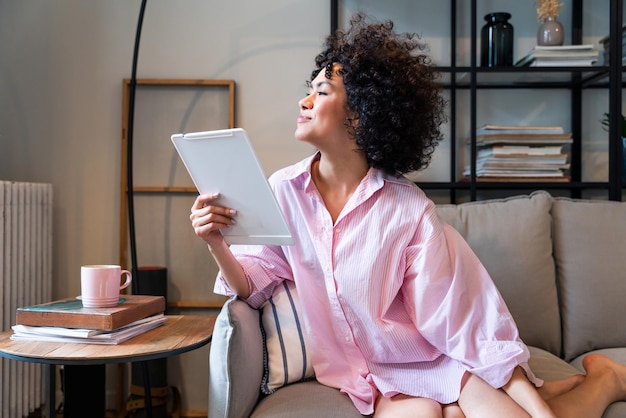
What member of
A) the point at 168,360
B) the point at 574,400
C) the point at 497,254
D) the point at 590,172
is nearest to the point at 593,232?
the point at 497,254

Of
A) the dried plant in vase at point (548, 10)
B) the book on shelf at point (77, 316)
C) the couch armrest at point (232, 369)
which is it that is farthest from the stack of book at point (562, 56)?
the book on shelf at point (77, 316)

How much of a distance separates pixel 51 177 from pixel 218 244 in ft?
4.19

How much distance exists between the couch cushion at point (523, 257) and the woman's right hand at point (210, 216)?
87 cm

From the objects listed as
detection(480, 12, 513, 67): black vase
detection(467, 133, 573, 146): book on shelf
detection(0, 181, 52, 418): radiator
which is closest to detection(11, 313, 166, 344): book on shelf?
detection(0, 181, 52, 418): radiator

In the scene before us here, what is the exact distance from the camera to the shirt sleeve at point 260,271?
61.7 inches

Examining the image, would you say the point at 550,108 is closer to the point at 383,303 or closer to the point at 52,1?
the point at 383,303

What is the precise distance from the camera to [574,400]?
1405 millimetres

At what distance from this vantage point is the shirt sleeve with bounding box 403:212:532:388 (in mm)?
1372

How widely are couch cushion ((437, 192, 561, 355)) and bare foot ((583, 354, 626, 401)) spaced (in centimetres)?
30

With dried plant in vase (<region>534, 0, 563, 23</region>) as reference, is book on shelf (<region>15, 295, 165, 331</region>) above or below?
below

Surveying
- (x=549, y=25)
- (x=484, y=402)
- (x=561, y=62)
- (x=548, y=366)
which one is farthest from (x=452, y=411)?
(x=549, y=25)

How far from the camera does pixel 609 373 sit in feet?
4.92

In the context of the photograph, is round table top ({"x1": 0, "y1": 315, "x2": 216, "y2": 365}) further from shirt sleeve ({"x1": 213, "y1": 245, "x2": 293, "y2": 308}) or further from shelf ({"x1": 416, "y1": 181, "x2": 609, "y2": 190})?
shelf ({"x1": 416, "y1": 181, "x2": 609, "y2": 190})

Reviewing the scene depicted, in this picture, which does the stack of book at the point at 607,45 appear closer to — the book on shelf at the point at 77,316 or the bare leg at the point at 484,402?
the bare leg at the point at 484,402
